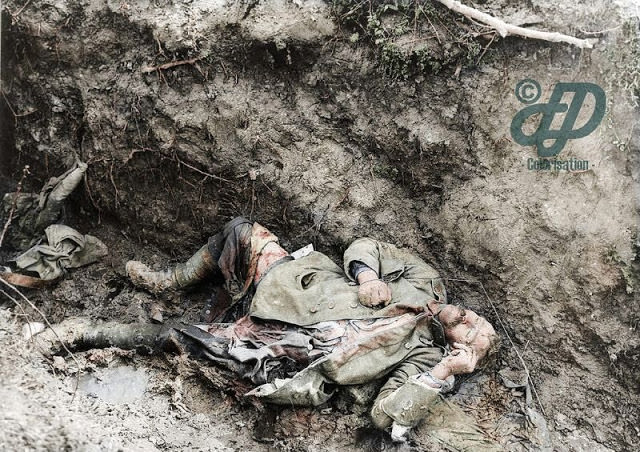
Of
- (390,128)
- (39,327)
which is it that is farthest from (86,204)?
(390,128)

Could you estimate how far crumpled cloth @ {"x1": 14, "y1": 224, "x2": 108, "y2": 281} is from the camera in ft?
14.9

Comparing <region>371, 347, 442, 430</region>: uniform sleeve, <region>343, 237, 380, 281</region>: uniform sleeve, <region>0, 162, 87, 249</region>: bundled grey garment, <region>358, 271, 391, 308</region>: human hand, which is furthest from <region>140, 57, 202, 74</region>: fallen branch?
<region>371, 347, 442, 430</region>: uniform sleeve

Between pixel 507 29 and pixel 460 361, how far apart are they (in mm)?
2247

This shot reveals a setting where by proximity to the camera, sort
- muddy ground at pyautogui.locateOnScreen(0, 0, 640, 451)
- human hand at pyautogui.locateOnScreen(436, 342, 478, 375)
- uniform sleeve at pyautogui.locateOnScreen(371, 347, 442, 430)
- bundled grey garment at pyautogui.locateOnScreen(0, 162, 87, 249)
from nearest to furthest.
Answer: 1. uniform sleeve at pyautogui.locateOnScreen(371, 347, 442, 430)
2. human hand at pyautogui.locateOnScreen(436, 342, 478, 375)
3. muddy ground at pyautogui.locateOnScreen(0, 0, 640, 451)
4. bundled grey garment at pyautogui.locateOnScreen(0, 162, 87, 249)

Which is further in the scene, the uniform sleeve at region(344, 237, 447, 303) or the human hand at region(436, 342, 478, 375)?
the uniform sleeve at region(344, 237, 447, 303)

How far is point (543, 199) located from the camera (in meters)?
4.38

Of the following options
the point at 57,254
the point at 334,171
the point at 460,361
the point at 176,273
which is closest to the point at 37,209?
the point at 57,254

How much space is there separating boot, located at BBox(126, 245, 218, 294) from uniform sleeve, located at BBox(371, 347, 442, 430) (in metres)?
1.54

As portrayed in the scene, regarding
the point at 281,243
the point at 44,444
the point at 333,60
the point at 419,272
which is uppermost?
the point at 333,60

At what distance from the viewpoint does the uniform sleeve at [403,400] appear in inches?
148

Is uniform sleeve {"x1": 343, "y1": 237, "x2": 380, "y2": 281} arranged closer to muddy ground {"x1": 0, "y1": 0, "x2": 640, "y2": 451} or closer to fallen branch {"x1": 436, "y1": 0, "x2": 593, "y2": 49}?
muddy ground {"x1": 0, "y1": 0, "x2": 640, "y2": 451}

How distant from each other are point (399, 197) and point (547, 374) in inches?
65.2

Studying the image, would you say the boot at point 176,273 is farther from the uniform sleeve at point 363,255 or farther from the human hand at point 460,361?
the human hand at point 460,361

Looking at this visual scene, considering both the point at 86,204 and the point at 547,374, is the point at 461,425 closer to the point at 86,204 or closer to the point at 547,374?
the point at 547,374
